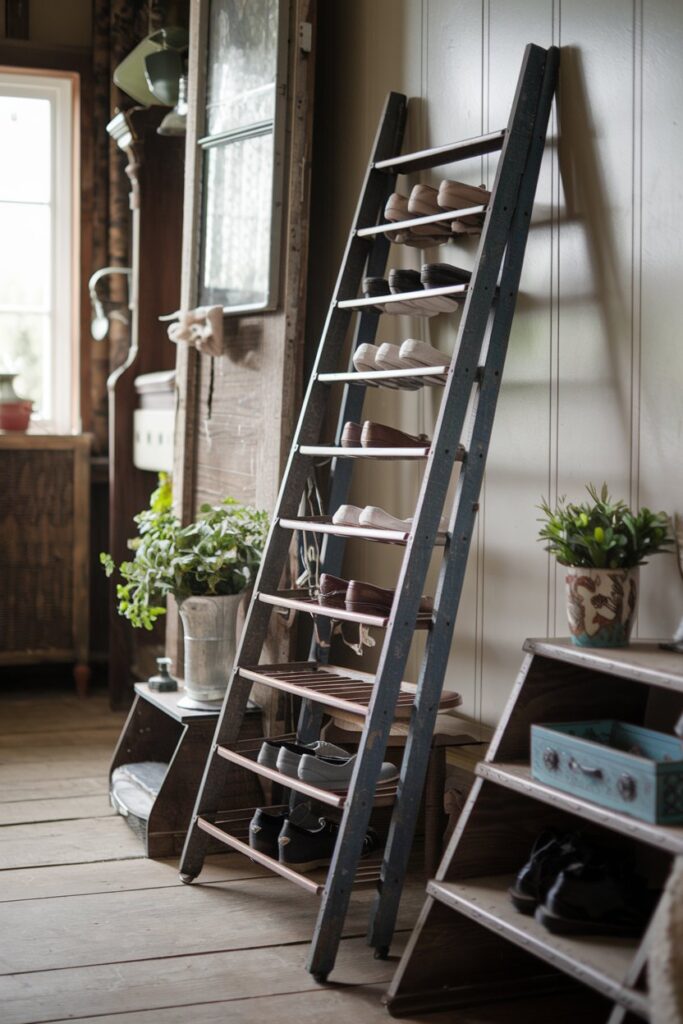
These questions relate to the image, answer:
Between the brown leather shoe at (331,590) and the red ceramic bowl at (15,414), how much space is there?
2644 millimetres

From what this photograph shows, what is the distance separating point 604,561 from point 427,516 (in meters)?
0.45

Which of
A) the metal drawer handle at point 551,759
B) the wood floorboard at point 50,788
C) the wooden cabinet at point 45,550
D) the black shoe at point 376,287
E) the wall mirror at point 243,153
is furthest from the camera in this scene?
the wooden cabinet at point 45,550

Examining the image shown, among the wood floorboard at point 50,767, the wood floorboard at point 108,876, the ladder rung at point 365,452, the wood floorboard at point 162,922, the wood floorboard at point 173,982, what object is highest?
the ladder rung at point 365,452

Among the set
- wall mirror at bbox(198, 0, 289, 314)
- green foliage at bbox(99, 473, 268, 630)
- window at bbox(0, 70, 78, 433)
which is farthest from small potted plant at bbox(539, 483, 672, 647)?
window at bbox(0, 70, 78, 433)

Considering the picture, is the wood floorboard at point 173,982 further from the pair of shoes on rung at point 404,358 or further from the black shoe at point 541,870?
the pair of shoes on rung at point 404,358

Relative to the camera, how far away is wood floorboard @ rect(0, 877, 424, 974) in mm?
2502

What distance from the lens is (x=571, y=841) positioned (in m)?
2.15

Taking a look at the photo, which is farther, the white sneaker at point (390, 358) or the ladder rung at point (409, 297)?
the white sneaker at point (390, 358)

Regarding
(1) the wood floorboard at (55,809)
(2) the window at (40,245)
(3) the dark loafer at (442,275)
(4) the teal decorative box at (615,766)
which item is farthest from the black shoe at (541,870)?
(2) the window at (40,245)

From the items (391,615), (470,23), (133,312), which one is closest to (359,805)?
(391,615)

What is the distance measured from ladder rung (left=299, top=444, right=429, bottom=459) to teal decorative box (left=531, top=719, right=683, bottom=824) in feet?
2.19

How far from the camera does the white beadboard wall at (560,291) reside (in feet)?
7.55

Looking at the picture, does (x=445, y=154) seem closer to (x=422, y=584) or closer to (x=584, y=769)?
(x=422, y=584)

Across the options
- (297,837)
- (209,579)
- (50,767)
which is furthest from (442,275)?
(50,767)
